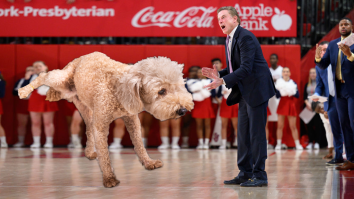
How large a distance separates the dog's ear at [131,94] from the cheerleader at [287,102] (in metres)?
5.43

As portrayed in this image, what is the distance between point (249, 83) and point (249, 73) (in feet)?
0.40

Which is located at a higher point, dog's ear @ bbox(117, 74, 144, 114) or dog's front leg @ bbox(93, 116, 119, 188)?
dog's ear @ bbox(117, 74, 144, 114)

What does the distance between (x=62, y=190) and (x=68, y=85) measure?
122 centimetres

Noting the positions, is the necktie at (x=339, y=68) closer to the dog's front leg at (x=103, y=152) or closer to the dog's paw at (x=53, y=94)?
the dog's front leg at (x=103, y=152)

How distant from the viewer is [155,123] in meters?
8.88

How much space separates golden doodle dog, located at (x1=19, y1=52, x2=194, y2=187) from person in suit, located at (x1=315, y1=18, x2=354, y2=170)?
231cm

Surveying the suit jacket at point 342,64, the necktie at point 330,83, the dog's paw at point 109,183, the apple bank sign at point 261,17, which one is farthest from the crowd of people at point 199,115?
the dog's paw at point 109,183

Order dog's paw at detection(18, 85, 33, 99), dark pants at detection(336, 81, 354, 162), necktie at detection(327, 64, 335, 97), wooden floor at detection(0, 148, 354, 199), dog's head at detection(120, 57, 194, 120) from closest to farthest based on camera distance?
dog's head at detection(120, 57, 194, 120) < wooden floor at detection(0, 148, 354, 199) < dog's paw at detection(18, 85, 33, 99) < dark pants at detection(336, 81, 354, 162) < necktie at detection(327, 64, 335, 97)

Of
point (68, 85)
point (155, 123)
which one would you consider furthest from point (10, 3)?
point (68, 85)

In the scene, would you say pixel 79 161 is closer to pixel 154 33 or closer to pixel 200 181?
pixel 200 181

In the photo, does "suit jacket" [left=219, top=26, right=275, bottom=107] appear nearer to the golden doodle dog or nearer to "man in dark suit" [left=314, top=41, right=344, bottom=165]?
the golden doodle dog

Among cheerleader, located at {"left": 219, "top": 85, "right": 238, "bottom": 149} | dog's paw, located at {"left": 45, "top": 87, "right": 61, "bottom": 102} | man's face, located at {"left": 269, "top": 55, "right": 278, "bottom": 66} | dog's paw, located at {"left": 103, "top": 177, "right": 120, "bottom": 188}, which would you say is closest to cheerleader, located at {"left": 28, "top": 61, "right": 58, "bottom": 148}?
cheerleader, located at {"left": 219, "top": 85, "right": 238, "bottom": 149}

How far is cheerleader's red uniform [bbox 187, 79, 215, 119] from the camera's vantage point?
816cm

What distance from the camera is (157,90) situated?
10.7 ft
